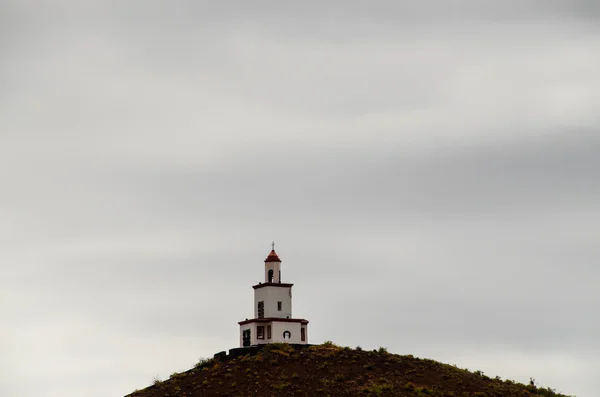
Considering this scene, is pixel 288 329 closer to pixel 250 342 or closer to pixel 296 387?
pixel 250 342

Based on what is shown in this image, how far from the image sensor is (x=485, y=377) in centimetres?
11100

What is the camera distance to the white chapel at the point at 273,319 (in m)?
113

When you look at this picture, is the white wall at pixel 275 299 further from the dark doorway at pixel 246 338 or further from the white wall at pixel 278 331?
the dark doorway at pixel 246 338

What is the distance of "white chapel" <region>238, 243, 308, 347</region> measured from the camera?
112875 mm

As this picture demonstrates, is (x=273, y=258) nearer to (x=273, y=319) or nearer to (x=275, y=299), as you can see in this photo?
(x=275, y=299)

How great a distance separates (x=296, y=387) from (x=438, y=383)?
42.0 feet

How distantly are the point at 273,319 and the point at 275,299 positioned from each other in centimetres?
217

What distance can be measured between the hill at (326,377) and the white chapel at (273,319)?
1572 millimetres

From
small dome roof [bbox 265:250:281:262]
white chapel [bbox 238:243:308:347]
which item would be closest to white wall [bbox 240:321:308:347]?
white chapel [bbox 238:243:308:347]

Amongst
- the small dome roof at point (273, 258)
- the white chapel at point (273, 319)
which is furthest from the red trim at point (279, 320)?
the small dome roof at point (273, 258)

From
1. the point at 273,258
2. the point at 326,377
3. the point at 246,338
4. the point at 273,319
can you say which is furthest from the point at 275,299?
the point at 326,377

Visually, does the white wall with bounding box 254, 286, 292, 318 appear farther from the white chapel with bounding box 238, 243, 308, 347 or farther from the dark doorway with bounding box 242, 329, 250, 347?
the dark doorway with bounding box 242, 329, 250, 347

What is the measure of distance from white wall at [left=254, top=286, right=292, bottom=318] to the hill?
11.2 feet

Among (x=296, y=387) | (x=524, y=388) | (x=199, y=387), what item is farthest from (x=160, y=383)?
(x=524, y=388)
